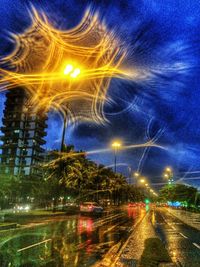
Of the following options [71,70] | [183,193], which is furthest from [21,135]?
[71,70]

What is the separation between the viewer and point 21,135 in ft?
447

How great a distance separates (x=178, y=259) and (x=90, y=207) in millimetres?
34474

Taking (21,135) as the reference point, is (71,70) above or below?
below

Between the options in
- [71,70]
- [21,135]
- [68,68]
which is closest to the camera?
[68,68]

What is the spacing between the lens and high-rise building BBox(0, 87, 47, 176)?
132m

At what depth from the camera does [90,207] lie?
147 feet

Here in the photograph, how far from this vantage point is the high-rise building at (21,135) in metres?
132

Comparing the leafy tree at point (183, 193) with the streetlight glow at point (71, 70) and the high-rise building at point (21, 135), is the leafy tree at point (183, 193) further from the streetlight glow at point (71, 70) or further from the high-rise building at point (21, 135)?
the streetlight glow at point (71, 70)

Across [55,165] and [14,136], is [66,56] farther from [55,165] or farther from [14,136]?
[14,136]

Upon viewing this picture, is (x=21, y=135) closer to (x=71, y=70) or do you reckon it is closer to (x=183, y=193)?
(x=183, y=193)

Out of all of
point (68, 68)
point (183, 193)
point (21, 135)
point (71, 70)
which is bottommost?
point (68, 68)

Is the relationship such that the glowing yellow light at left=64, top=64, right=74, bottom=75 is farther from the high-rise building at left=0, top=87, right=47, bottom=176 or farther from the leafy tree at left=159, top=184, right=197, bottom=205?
the high-rise building at left=0, top=87, right=47, bottom=176

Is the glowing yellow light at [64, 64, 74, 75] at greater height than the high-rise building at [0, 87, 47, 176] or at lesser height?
lesser

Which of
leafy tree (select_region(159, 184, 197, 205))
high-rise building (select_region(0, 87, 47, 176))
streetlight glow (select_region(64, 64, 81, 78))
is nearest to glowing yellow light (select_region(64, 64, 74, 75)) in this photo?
streetlight glow (select_region(64, 64, 81, 78))
